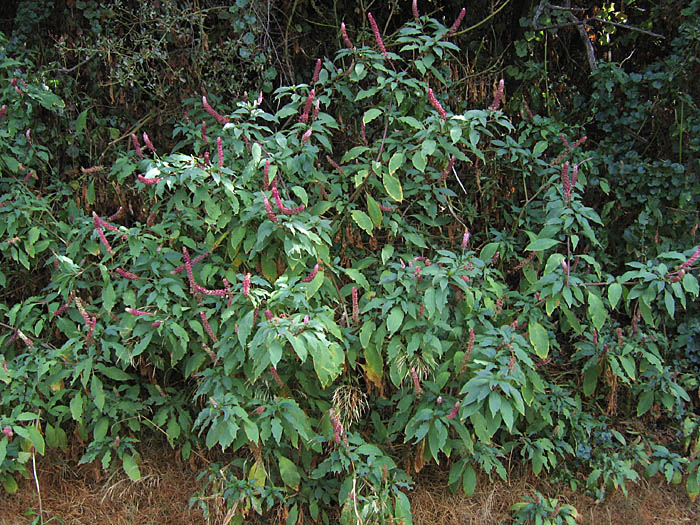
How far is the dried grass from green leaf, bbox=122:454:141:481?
0.14 metres

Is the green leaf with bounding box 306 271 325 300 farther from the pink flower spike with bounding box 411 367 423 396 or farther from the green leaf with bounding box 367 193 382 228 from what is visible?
the pink flower spike with bounding box 411 367 423 396

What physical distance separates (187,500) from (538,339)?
5.93 ft

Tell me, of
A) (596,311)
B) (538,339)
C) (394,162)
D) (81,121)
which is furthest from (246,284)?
(81,121)

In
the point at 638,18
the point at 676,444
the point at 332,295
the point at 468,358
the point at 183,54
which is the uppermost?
the point at 183,54

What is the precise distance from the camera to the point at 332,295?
2.94m

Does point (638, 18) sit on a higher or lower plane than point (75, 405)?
higher

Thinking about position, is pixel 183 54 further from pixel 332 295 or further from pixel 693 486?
Result: pixel 693 486

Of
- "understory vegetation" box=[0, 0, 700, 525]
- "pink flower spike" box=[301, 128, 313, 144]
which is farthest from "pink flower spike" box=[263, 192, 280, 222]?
"pink flower spike" box=[301, 128, 313, 144]

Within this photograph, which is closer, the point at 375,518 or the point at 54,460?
the point at 375,518

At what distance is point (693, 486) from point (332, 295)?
6.28 ft

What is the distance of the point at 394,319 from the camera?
8.56 ft

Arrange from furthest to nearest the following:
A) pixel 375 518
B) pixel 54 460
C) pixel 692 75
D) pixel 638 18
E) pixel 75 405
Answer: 1. pixel 638 18
2. pixel 692 75
3. pixel 54 460
4. pixel 75 405
5. pixel 375 518

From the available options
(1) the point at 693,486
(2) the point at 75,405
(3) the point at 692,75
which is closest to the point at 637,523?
(1) the point at 693,486

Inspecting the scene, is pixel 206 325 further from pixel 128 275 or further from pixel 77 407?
pixel 77 407
